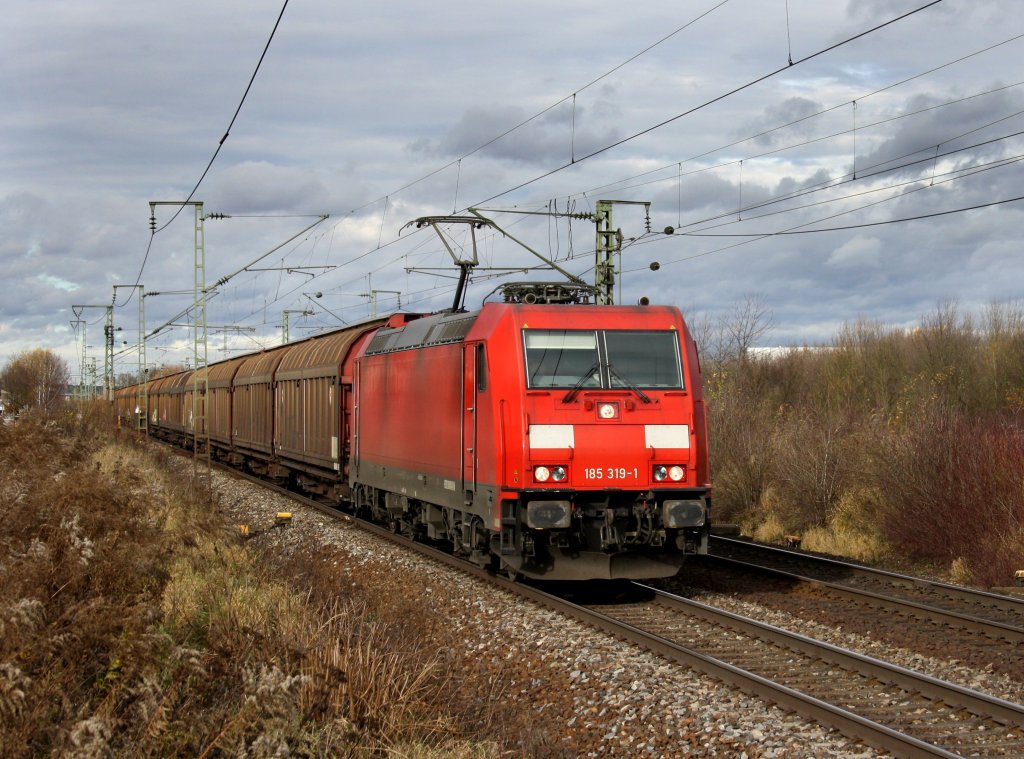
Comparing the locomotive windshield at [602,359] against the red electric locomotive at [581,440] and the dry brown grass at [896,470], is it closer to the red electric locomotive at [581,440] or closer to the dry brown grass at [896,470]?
the red electric locomotive at [581,440]

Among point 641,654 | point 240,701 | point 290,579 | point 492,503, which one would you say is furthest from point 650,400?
point 240,701

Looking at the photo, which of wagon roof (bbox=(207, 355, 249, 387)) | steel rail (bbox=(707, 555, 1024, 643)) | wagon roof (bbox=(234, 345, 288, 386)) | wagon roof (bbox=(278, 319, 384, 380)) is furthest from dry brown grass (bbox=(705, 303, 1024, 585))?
wagon roof (bbox=(207, 355, 249, 387))

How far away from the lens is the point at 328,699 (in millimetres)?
6398

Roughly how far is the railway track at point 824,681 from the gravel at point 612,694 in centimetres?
12

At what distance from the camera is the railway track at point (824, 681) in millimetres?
7121

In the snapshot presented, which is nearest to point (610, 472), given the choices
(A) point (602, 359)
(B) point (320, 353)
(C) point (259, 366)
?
(A) point (602, 359)

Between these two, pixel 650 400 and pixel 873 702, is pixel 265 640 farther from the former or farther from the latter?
pixel 650 400

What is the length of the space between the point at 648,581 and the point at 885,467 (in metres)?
6.94

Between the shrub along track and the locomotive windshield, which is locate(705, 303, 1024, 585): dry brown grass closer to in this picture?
the shrub along track

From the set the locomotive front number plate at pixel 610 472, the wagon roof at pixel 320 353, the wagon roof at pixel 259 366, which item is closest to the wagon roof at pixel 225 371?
the wagon roof at pixel 259 366

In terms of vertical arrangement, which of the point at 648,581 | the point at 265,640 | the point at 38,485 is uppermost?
the point at 38,485

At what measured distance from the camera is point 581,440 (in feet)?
37.8

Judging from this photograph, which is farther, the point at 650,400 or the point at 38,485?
the point at 650,400

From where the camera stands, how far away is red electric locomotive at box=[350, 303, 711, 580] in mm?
11438
